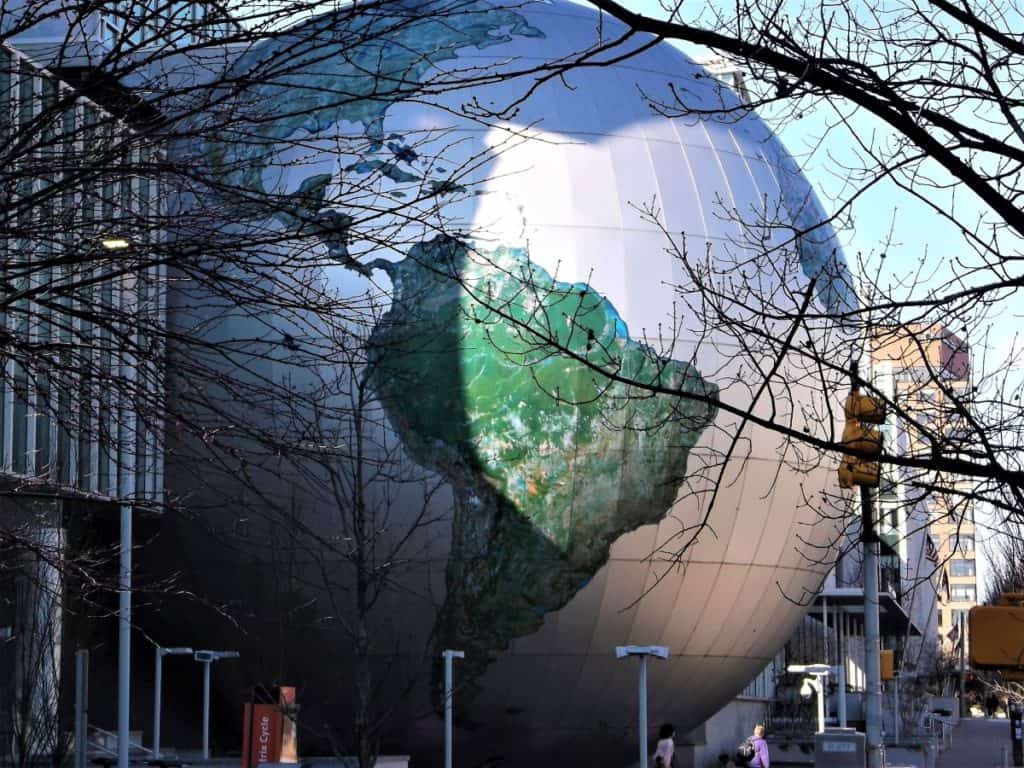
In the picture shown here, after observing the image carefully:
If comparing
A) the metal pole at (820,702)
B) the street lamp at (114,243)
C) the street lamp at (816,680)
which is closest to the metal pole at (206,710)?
the street lamp at (816,680)

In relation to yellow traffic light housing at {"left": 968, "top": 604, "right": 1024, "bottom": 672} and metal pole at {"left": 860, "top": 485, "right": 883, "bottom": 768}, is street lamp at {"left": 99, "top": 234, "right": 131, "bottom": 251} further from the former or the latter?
metal pole at {"left": 860, "top": 485, "right": 883, "bottom": 768}

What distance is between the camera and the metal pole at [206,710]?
2548 cm

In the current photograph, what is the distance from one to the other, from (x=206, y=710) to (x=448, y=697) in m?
4.21

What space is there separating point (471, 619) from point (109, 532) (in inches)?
263

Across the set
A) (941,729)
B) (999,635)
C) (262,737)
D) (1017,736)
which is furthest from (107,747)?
(941,729)

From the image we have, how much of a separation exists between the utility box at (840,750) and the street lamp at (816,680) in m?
4.42

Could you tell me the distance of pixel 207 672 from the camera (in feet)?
83.3

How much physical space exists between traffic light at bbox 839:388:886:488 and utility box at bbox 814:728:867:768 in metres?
16.8

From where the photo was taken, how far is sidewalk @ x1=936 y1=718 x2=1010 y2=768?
4594cm

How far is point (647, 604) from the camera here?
24.4 meters

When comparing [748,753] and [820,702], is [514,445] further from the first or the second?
[820,702]

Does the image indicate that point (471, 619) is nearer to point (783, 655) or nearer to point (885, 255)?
point (885, 255)

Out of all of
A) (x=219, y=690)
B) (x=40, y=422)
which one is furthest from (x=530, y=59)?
(x=219, y=690)

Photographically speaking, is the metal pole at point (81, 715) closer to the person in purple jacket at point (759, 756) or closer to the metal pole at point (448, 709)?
the metal pole at point (448, 709)
